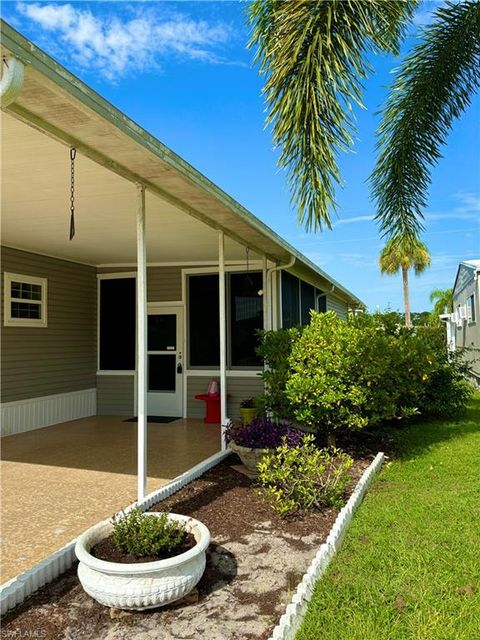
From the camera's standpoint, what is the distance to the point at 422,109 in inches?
249

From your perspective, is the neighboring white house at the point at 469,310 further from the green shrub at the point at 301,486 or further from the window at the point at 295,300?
the green shrub at the point at 301,486

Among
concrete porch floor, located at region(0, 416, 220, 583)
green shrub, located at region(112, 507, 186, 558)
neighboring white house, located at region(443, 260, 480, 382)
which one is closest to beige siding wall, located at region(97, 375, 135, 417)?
concrete porch floor, located at region(0, 416, 220, 583)

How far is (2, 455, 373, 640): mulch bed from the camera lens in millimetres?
2463

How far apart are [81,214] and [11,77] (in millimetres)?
3366

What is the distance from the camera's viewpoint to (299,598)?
2584mm

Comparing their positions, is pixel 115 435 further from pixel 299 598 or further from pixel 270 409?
pixel 299 598

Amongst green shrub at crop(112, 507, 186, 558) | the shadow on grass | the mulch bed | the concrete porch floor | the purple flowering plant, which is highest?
the purple flowering plant

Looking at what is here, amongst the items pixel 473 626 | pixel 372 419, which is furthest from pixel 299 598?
pixel 372 419

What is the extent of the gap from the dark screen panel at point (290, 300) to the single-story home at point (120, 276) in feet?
0.12

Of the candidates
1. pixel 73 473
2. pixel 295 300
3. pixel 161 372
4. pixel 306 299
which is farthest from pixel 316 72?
pixel 306 299

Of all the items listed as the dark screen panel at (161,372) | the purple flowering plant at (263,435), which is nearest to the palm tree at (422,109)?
the purple flowering plant at (263,435)

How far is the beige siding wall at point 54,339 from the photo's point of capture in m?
7.28

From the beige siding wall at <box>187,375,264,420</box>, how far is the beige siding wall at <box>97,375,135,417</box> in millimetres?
1112

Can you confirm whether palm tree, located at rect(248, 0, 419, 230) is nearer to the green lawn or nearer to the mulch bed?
the green lawn
